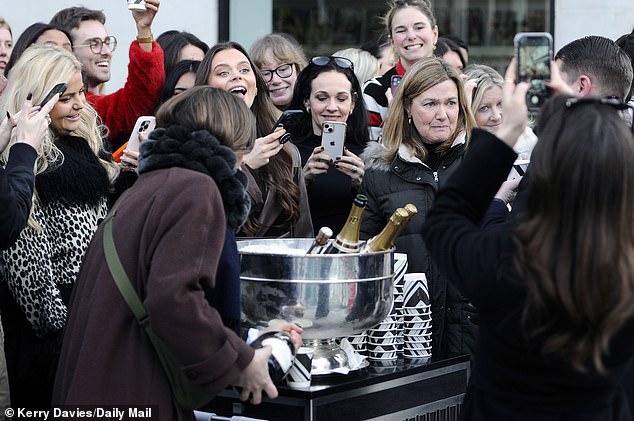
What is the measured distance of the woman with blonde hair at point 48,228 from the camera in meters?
3.47

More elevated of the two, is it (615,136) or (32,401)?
(615,136)

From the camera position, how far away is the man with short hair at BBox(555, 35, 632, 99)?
130 inches

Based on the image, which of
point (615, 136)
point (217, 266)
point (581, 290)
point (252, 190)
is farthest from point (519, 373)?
point (252, 190)

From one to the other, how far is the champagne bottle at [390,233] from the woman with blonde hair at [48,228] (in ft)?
3.51

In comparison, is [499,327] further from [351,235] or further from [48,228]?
[48,228]

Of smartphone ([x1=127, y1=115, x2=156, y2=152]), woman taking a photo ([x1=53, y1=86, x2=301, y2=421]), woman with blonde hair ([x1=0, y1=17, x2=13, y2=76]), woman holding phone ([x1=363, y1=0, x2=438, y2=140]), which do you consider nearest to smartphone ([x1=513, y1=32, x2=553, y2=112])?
woman taking a photo ([x1=53, y1=86, x2=301, y2=421])

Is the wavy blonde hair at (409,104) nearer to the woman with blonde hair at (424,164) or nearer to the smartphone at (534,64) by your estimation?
the woman with blonde hair at (424,164)

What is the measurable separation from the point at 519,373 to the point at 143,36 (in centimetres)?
302

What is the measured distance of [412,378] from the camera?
3.23 m

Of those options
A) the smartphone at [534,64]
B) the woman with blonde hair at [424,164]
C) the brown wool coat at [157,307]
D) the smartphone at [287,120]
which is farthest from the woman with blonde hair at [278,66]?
the smartphone at [534,64]

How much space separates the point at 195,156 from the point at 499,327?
877 millimetres

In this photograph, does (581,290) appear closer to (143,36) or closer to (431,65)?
(431,65)

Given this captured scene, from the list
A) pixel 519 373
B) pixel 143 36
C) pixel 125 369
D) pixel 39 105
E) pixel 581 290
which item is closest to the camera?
pixel 581 290

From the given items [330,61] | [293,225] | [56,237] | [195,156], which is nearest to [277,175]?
[293,225]
